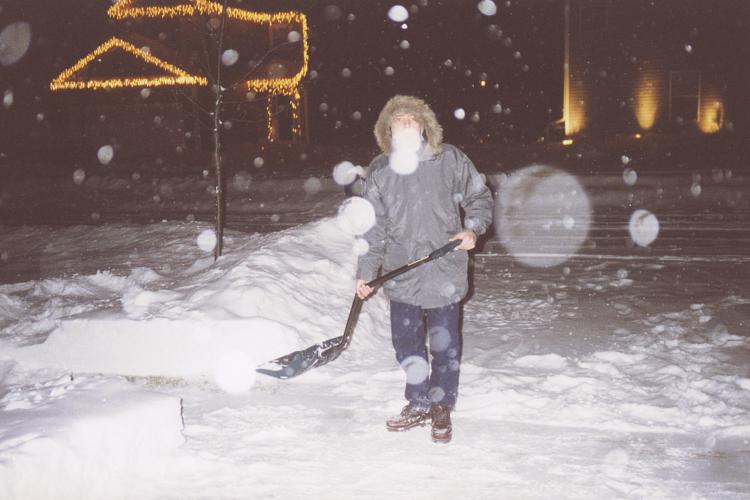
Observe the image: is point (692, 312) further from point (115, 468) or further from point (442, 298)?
point (115, 468)

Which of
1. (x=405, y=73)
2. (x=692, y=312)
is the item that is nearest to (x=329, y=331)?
(x=692, y=312)

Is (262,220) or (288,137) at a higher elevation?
(288,137)

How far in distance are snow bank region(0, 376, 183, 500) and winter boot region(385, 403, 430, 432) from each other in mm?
1242

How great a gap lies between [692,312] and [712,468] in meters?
3.50

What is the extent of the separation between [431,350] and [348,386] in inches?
41.5

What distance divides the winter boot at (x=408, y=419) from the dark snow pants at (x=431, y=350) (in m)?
0.04

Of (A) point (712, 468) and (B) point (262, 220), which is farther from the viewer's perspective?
(B) point (262, 220)

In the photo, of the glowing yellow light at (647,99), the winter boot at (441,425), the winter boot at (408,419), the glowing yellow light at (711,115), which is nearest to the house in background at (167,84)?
the glowing yellow light at (647,99)

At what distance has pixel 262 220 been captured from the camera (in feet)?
50.3

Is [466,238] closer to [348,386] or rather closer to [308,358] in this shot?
[308,358]

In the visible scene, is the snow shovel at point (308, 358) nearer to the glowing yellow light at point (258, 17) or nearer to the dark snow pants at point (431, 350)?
the dark snow pants at point (431, 350)

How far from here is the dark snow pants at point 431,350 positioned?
423 cm

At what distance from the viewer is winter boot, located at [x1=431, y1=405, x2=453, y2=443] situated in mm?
4117

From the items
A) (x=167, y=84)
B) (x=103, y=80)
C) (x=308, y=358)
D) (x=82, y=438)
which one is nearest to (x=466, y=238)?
(x=308, y=358)
